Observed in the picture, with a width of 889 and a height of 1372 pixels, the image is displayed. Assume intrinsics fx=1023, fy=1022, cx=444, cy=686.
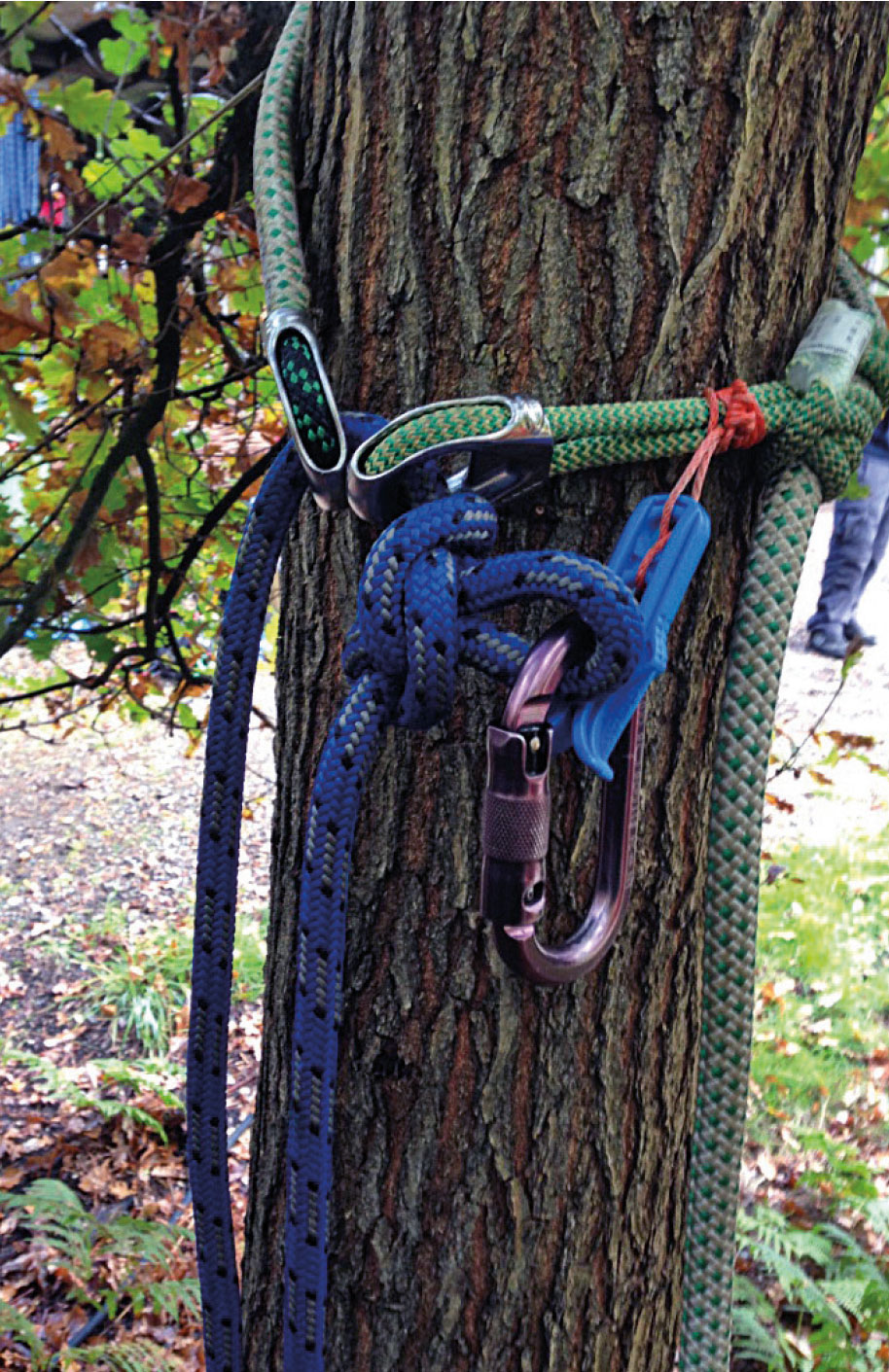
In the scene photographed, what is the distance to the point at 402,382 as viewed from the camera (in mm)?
815

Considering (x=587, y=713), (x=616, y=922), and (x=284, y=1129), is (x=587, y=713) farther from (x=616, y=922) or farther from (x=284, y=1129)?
(x=284, y=1129)

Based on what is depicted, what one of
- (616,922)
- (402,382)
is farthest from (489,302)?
(616,922)

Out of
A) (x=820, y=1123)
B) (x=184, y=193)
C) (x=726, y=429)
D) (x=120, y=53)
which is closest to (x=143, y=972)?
(x=820, y=1123)

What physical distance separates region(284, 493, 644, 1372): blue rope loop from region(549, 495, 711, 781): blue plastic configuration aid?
23mm

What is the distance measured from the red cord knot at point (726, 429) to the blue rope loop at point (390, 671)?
0.10m

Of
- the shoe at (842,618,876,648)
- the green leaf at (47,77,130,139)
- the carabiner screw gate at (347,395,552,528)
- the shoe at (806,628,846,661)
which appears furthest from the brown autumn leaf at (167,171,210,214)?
the shoe at (842,618,876,648)

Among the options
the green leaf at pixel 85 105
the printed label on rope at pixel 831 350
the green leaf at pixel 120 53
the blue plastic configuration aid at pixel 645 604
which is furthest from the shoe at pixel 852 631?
the blue plastic configuration aid at pixel 645 604

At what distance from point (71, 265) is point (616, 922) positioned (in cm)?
170

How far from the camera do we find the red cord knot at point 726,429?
778mm

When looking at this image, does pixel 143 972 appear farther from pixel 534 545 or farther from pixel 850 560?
pixel 850 560

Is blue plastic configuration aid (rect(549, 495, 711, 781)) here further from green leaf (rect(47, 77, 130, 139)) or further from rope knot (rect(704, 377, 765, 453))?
green leaf (rect(47, 77, 130, 139))

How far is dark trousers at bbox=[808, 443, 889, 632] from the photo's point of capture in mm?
5320

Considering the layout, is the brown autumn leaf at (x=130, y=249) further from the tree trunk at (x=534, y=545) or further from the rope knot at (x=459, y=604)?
the rope knot at (x=459, y=604)

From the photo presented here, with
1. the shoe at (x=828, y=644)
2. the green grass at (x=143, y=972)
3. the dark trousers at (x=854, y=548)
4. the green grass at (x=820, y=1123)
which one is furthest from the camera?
the shoe at (x=828, y=644)
